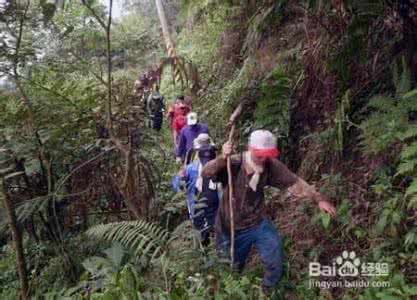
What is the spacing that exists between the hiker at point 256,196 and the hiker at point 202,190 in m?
0.84

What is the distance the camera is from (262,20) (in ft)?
18.2

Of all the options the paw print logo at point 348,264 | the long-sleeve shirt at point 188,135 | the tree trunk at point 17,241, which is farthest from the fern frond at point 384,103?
the tree trunk at point 17,241

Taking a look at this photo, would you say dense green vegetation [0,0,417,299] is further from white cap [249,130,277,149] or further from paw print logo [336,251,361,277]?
white cap [249,130,277,149]

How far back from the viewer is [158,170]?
559cm

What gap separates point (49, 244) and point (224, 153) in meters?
2.79

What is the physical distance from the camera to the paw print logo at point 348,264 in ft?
14.1

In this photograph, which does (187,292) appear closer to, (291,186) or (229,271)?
(229,271)

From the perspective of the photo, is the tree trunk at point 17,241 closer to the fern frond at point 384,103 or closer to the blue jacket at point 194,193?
the blue jacket at point 194,193

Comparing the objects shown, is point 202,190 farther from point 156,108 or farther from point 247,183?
point 156,108

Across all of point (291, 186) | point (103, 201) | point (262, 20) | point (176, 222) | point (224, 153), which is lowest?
point (176, 222)

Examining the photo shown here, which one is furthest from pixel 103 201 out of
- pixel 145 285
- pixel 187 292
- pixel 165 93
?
pixel 165 93

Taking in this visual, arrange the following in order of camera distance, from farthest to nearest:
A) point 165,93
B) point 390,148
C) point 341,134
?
point 165,93 → point 341,134 → point 390,148

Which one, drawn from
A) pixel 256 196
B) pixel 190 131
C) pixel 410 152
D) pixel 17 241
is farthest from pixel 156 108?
pixel 410 152

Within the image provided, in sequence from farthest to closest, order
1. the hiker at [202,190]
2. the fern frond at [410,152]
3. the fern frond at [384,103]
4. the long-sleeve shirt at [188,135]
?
the long-sleeve shirt at [188,135] → the hiker at [202,190] → the fern frond at [384,103] → the fern frond at [410,152]
